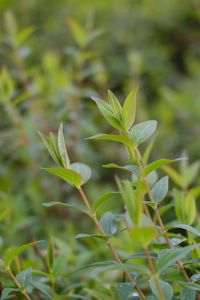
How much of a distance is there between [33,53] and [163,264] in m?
2.45

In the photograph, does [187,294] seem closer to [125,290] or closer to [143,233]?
[125,290]

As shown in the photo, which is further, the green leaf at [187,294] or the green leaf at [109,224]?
the green leaf at [109,224]

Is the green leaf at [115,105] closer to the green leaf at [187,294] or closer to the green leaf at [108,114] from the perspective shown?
the green leaf at [108,114]

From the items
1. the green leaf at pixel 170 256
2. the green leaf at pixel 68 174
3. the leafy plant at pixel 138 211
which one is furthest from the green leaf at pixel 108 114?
the green leaf at pixel 170 256

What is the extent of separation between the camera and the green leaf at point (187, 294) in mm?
813

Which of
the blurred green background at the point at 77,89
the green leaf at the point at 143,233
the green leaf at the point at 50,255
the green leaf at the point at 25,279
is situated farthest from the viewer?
the blurred green background at the point at 77,89

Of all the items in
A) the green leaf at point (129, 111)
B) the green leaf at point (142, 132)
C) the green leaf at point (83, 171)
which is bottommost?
the green leaf at point (83, 171)

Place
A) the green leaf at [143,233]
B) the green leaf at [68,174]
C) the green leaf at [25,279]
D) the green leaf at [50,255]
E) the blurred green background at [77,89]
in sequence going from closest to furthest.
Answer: the green leaf at [143,233] → the green leaf at [68,174] → the green leaf at [25,279] → the green leaf at [50,255] → the blurred green background at [77,89]

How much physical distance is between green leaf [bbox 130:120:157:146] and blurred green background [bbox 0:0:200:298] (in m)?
0.28

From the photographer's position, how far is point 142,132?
850mm

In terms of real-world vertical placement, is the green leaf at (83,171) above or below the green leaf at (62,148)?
below

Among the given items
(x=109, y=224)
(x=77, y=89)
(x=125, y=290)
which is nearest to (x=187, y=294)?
(x=125, y=290)

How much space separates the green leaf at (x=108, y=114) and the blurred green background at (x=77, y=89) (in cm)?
26

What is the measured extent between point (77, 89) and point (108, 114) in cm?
126
